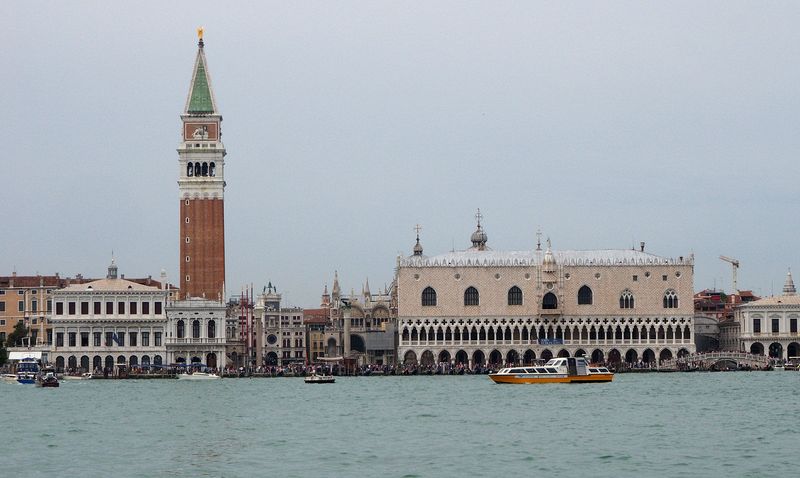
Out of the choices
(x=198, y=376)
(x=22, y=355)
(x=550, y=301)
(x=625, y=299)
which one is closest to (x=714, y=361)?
(x=625, y=299)

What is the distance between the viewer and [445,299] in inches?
4279

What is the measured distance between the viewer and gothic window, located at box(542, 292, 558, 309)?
10819 centimetres

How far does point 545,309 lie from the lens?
107938mm

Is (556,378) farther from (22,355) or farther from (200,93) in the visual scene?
(200,93)

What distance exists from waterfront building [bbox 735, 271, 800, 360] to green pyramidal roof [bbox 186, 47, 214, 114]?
40.5 meters

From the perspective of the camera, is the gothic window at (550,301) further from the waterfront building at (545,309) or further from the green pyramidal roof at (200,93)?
the green pyramidal roof at (200,93)

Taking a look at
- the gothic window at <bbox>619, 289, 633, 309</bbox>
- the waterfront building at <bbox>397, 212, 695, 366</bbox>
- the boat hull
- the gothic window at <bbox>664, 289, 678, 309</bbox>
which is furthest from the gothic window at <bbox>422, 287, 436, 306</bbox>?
the boat hull

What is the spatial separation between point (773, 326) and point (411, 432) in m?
70.1

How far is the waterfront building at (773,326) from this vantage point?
362 ft

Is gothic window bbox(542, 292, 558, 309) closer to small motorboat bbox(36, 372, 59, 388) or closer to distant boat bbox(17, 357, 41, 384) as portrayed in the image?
distant boat bbox(17, 357, 41, 384)

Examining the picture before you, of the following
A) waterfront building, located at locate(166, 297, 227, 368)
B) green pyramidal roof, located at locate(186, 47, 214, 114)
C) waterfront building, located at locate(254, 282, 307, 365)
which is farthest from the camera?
waterfront building, located at locate(254, 282, 307, 365)

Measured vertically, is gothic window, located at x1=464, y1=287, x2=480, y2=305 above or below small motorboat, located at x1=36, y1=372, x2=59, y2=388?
above

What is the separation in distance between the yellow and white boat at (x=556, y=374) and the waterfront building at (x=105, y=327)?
3069 cm

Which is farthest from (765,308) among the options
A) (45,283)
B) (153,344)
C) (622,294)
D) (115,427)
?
(115,427)
